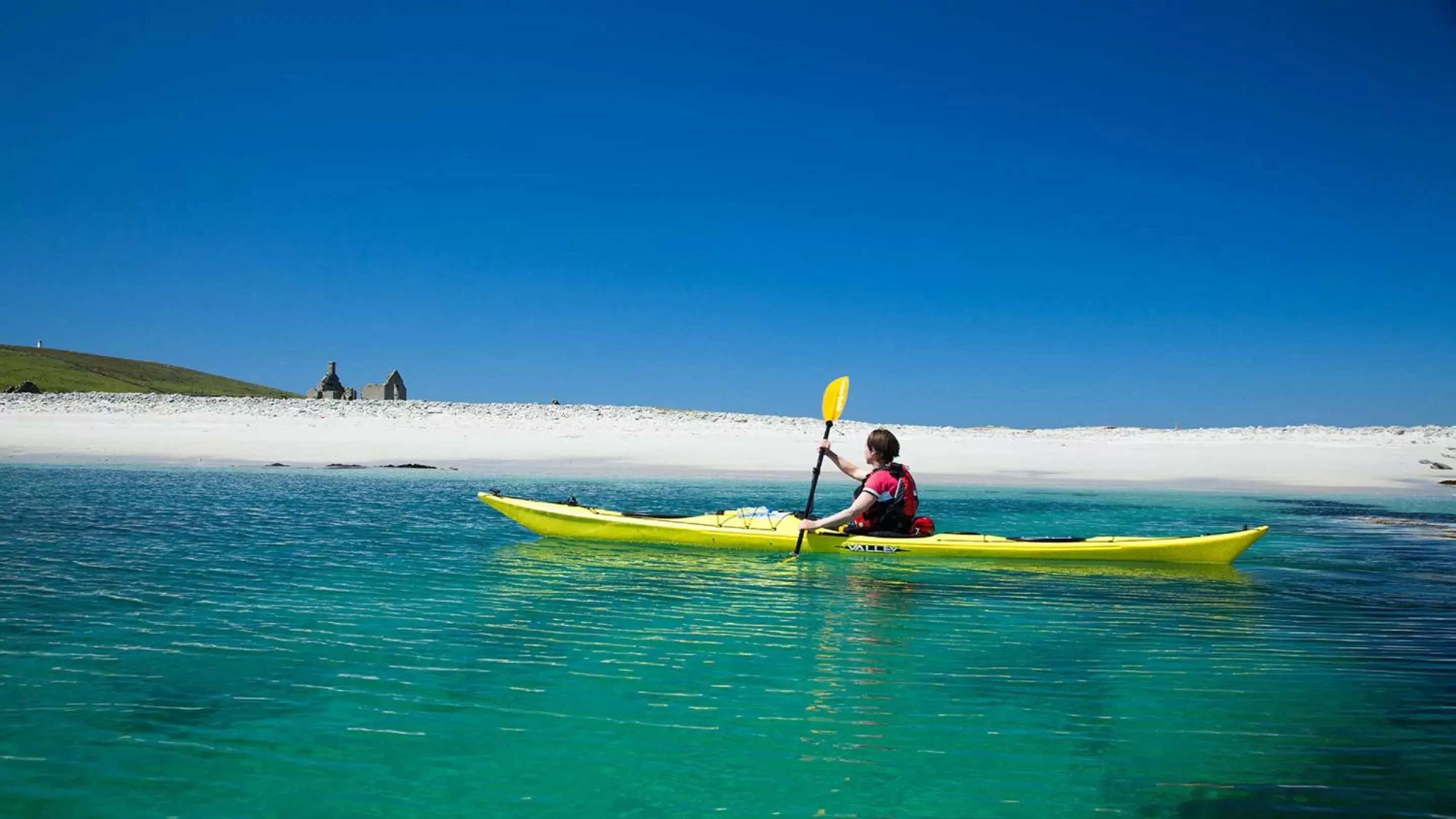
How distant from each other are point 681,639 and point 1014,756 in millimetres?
2474

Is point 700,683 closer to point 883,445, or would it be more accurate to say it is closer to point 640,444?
point 883,445

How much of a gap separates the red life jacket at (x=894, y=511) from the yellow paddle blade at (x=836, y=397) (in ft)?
8.44

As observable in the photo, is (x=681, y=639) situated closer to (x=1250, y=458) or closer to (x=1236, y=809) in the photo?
(x=1236, y=809)

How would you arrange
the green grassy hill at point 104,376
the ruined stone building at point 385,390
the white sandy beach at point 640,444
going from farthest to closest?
the green grassy hill at point 104,376, the ruined stone building at point 385,390, the white sandy beach at point 640,444

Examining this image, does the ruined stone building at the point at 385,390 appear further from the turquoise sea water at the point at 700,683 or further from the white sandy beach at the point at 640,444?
the turquoise sea water at the point at 700,683

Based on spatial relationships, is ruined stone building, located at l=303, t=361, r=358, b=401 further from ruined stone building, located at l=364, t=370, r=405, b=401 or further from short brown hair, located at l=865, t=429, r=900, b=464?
short brown hair, located at l=865, t=429, r=900, b=464

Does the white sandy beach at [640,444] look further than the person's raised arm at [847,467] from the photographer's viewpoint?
Yes

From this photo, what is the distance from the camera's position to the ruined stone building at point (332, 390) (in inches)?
1316

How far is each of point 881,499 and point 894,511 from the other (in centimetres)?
→ 25

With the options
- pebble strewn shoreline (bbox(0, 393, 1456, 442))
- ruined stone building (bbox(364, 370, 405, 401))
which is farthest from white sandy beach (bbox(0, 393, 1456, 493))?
ruined stone building (bbox(364, 370, 405, 401))

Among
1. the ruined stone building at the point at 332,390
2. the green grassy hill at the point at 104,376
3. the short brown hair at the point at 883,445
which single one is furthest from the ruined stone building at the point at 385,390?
the short brown hair at the point at 883,445

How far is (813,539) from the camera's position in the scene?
9.83 m

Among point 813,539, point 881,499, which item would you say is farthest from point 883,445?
point 813,539

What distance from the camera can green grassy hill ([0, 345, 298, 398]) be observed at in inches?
2514
